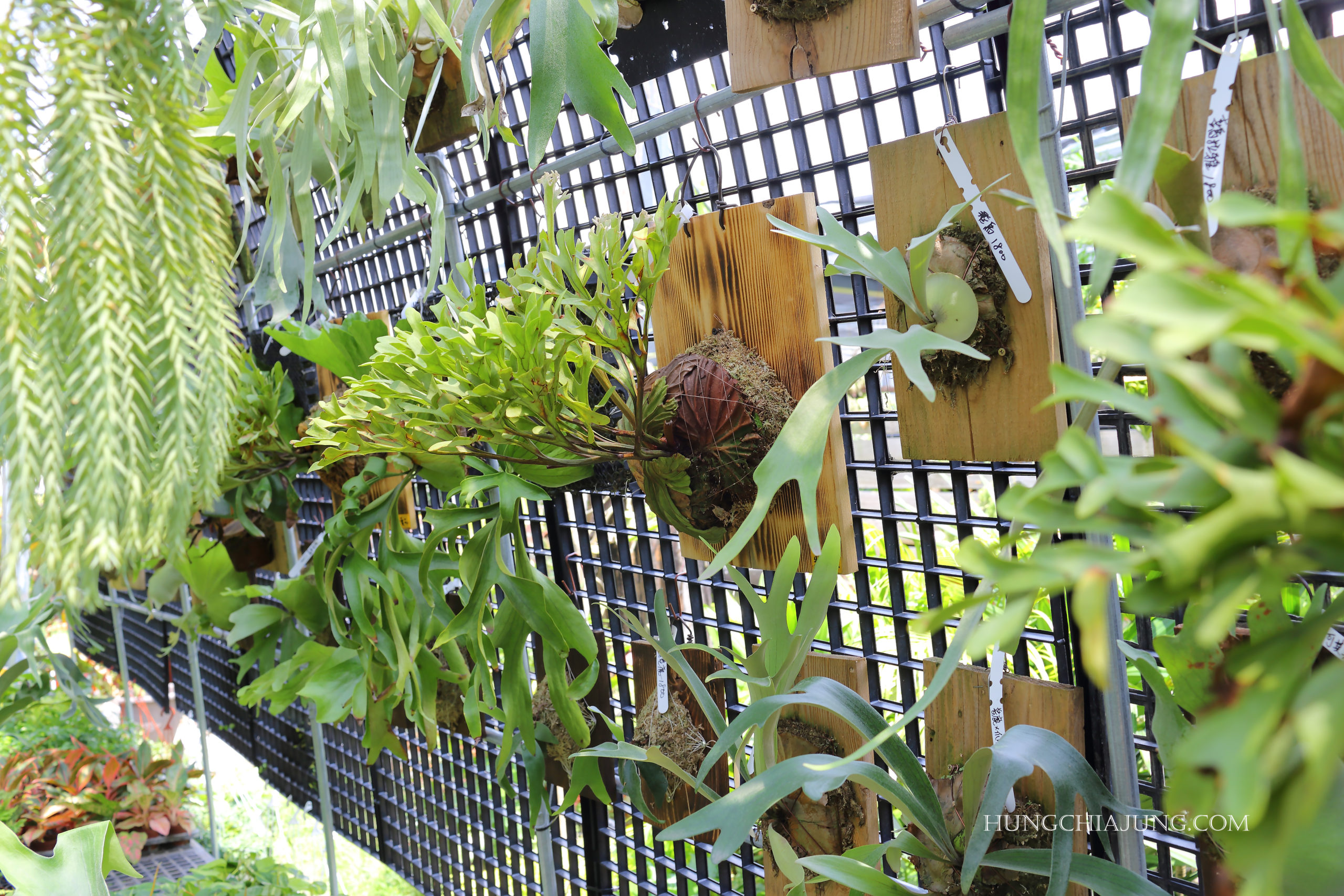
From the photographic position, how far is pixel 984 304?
24.1 inches

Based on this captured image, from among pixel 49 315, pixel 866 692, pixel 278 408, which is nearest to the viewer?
pixel 49 315

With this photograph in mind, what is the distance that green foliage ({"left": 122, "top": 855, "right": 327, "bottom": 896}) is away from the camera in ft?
5.32

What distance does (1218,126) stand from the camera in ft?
1.58

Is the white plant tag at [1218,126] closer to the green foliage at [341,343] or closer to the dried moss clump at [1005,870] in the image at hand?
the dried moss clump at [1005,870]

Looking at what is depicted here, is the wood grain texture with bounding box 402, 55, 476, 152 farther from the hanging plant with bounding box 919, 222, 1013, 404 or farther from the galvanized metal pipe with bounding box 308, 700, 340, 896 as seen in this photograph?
the galvanized metal pipe with bounding box 308, 700, 340, 896

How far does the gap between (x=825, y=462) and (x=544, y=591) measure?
1.24 feet

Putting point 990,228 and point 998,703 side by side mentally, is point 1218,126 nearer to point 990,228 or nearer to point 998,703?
point 990,228

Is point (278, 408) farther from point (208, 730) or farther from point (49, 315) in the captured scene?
point (208, 730)

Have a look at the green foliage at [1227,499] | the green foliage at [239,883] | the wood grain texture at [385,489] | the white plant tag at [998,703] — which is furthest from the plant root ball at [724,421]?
the green foliage at [239,883]

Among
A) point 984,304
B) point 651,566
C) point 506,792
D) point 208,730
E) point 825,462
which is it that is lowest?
point 208,730

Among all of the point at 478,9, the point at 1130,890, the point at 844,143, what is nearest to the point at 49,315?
the point at 478,9

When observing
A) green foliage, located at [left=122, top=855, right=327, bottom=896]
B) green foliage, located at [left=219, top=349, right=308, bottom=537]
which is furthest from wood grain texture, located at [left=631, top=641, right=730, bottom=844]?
green foliage, located at [left=122, top=855, right=327, bottom=896]

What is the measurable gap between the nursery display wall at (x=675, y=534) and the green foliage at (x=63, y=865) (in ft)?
1.81

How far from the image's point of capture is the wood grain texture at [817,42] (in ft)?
1.97
